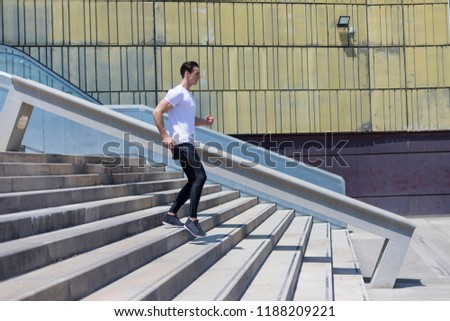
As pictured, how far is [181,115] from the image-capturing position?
7.11m

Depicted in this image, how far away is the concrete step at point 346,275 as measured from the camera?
6.87 meters

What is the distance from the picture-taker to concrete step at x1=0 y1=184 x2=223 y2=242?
5301mm

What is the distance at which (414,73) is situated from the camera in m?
16.9

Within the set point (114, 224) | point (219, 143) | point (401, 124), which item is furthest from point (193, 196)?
point (401, 124)

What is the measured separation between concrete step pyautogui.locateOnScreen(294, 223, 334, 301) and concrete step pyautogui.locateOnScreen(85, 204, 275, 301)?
904 millimetres

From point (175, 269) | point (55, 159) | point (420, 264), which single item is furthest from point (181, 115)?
point (420, 264)

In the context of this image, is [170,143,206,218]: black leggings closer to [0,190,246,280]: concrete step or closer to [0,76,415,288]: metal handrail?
[0,190,246,280]: concrete step

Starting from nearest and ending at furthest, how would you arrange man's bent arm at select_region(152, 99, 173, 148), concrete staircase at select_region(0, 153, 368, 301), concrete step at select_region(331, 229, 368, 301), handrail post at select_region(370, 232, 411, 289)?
concrete staircase at select_region(0, 153, 368, 301)
concrete step at select_region(331, 229, 368, 301)
man's bent arm at select_region(152, 99, 173, 148)
handrail post at select_region(370, 232, 411, 289)

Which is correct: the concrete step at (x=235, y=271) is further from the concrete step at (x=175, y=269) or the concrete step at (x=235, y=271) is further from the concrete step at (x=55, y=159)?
the concrete step at (x=55, y=159)

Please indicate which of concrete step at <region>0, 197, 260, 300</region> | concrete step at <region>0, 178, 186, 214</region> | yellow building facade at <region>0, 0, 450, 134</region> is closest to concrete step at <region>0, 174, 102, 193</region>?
concrete step at <region>0, 178, 186, 214</region>

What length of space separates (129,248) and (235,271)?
42.4 inches

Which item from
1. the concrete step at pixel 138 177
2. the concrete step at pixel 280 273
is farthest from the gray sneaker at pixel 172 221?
the concrete step at pixel 138 177

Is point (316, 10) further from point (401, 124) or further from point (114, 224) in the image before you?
point (114, 224)

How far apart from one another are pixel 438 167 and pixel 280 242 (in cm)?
896
